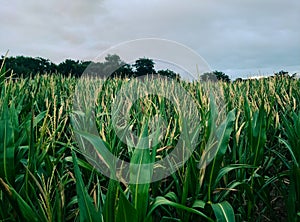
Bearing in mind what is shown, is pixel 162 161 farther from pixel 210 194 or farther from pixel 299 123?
pixel 299 123

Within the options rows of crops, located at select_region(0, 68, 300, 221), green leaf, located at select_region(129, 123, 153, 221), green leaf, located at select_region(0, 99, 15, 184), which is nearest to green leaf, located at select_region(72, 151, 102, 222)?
rows of crops, located at select_region(0, 68, 300, 221)

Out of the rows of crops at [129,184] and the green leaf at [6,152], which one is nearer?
the rows of crops at [129,184]

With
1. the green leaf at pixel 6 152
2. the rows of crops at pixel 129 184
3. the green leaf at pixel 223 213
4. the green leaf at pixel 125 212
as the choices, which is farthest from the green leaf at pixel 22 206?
the green leaf at pixel 223 213

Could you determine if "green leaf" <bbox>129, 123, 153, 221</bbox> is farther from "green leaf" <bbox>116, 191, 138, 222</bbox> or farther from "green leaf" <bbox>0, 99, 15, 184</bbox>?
"green leaf" <bbox>0, 99, 15, 184</bbox>

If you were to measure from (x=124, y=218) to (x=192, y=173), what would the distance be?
61 centimetres

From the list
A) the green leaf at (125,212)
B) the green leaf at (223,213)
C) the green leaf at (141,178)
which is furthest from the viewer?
the green leaf at (223,213)

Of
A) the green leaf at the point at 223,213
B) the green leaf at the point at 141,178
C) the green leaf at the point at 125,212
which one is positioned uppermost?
the green leaf at the point at 141,178

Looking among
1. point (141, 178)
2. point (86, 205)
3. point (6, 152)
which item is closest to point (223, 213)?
point (141, 178)

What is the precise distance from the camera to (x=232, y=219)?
1.18m

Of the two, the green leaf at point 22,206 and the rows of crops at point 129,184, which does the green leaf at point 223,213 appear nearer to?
the rows of crops at point 129,184

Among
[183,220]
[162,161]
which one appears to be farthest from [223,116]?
[183,220]

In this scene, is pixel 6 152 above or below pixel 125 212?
above

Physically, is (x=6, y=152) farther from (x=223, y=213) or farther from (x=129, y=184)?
(x=223, y=213)

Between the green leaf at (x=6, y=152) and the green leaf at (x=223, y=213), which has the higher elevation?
the green leaf at (x=6, y=152)
